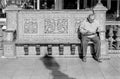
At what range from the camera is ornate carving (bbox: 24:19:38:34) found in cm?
820

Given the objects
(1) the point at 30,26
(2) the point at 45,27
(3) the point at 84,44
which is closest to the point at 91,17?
(3) the point at 84,44

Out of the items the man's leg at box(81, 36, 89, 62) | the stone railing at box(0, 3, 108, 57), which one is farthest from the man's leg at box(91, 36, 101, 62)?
the stone railing at box(0, 3, 108, 57)

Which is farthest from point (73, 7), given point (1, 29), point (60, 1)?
point (1, 29)

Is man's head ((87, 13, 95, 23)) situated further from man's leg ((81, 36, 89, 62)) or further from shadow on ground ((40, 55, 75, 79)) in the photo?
shadow on ground ((40, 55, 75, 79))

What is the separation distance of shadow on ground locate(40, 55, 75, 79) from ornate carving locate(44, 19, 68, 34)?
0.80 meters

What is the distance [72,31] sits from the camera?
8195 mm

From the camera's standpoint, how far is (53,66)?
7078mm

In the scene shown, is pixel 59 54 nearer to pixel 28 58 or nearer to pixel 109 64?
pixel 28 58

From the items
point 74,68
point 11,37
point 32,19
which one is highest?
point 32,19

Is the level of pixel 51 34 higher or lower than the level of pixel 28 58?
higher

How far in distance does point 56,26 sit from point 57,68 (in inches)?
69.0

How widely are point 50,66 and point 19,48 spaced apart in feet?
4.91

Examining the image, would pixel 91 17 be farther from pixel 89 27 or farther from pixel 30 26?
pixel 30 26

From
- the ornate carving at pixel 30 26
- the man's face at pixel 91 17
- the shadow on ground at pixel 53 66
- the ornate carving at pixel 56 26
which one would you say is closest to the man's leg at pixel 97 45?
the man's face at pixel 91 17
